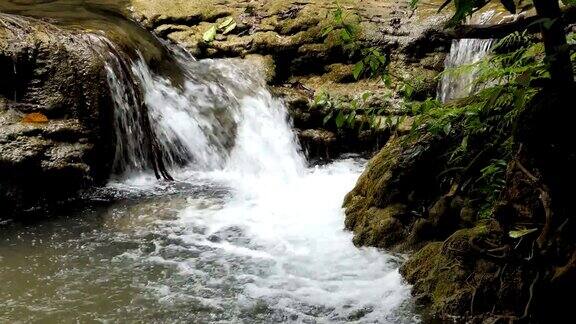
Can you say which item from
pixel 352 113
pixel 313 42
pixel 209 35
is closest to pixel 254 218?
pixel 352 113

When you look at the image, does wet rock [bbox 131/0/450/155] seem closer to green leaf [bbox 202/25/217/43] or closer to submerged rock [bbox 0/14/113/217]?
green leaf [bbox 202/25/217/43]

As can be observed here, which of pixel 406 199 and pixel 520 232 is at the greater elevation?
pixel 520 232

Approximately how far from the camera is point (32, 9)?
8383 millimetres

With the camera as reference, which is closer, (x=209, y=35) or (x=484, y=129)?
(x=484, y=129)

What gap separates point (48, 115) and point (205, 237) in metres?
2.52

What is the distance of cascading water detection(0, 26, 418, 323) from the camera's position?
128 inches

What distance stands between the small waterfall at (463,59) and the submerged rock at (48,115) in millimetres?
4544

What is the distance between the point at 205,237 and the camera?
4426 millimetres

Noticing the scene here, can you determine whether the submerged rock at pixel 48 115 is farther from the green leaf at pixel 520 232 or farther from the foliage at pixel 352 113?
the green leaf at pixel 520 232

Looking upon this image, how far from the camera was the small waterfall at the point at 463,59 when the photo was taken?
7.05m

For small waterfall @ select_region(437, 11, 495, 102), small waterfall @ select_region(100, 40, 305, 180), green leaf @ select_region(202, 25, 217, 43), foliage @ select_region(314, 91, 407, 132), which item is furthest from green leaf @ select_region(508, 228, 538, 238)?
green leaf @ select_region(202, 25, 217, 43)

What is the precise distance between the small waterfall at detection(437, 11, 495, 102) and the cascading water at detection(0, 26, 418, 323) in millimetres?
1744

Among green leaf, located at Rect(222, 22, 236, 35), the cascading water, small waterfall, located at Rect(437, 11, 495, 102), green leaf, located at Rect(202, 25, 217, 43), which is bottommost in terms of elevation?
the cascading water

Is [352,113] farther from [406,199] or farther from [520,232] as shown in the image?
[406,199]
